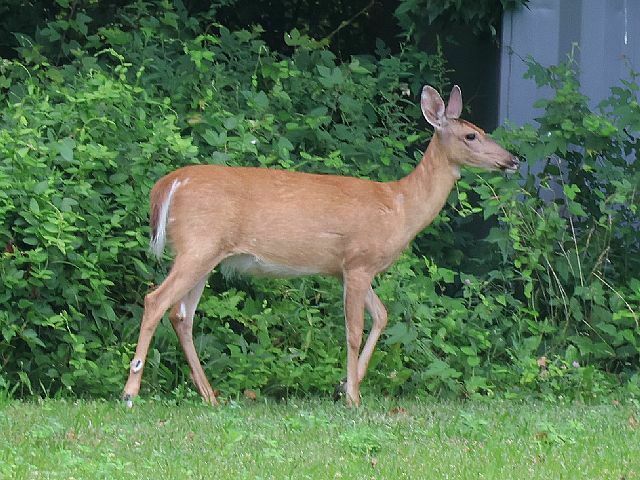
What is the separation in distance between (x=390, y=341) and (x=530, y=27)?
9.69 ft

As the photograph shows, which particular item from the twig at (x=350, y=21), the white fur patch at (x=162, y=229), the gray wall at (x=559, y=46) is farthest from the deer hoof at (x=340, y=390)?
the twig at (x=350, y=21)

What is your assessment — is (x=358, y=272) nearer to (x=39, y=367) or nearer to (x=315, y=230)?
(x=315, y=230)

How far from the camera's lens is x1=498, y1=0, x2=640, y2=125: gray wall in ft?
33.6

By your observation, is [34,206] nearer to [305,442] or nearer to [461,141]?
[305,442]

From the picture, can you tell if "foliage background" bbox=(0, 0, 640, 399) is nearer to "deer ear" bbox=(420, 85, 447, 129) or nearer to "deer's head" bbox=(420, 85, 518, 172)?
"deer's head" bbox=(420, 85, 518, 172)

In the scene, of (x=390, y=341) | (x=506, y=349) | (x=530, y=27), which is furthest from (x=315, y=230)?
(x=530, y=27)

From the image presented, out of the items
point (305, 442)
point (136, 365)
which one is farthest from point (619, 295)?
point (305, 442)

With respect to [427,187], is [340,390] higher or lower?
lower

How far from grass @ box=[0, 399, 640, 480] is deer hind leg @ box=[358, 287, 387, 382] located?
77 centimetres

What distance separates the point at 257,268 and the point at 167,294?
0.58m

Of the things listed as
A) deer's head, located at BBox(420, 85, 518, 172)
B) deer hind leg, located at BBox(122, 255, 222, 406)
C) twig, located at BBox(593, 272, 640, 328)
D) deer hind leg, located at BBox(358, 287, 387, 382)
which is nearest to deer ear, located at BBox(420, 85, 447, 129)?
deer's head, located at BBox(420, 85, 518, 172)

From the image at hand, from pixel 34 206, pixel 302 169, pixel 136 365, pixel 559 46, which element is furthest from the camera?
pixel 559 46

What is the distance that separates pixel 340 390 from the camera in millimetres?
8359

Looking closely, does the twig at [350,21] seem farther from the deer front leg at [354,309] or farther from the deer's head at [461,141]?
the deer front leg at [354,309]
